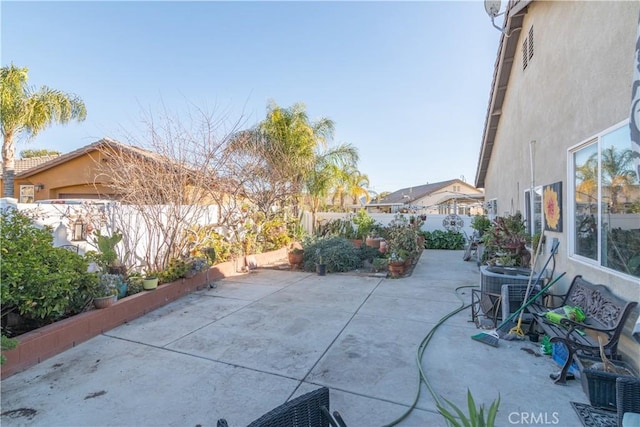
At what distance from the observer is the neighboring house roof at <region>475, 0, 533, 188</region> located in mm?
6279

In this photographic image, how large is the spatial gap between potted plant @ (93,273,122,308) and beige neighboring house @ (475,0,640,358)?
557 centimetres

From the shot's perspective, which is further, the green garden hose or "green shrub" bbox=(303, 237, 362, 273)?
"green shrub" bbox=(303, 237, 362, 273)

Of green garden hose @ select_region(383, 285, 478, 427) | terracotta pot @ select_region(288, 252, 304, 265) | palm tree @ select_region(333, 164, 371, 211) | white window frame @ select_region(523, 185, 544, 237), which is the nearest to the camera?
green garden hose @ select_region(383, 285, 478, 427)

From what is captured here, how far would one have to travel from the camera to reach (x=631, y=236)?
285 cm

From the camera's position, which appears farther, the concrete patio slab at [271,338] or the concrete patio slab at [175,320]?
the concrete patio slab at [175,320]

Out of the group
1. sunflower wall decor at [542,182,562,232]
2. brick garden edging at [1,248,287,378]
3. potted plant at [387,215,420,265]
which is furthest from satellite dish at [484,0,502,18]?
brick garden edging at [1,248,287,378]

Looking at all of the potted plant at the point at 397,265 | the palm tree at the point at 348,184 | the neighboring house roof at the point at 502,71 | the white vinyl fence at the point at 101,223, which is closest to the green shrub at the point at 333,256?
the potted plant at the point at 397,265

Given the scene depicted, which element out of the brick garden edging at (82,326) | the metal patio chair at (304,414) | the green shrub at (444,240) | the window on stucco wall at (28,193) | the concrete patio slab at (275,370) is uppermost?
the window on stucco wall at (28,193)

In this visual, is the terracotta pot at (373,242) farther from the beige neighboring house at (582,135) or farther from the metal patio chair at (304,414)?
the metal patio chair at (304,414)

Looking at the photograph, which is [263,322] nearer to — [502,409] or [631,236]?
[502,409]

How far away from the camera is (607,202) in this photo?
126 inches

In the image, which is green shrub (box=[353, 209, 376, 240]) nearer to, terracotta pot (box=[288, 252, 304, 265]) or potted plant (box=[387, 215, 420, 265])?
potted plant (box=[387, 215, 420, 265])

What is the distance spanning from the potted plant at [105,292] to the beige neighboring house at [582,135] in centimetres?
557

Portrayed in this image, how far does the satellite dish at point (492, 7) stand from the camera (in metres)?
6.07
